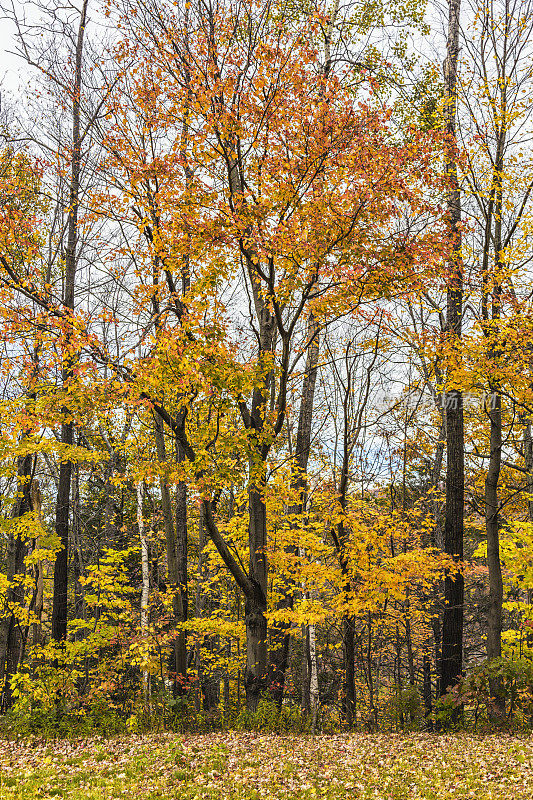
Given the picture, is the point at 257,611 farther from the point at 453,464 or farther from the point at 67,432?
the point at 67,432

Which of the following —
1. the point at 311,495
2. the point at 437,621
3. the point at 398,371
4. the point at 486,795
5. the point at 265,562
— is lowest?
the point at 437,621

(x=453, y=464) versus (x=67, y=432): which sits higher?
(x=67, y=432)

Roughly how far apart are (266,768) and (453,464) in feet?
21.6

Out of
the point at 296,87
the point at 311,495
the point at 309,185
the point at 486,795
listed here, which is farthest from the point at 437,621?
the point at 296,87

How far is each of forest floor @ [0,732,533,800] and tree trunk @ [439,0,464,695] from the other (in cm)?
196

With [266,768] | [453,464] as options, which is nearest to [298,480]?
[453,464]

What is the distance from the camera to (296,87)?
9000mm

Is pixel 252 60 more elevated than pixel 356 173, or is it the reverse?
pixel 252 60

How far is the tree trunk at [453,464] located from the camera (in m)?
10.5

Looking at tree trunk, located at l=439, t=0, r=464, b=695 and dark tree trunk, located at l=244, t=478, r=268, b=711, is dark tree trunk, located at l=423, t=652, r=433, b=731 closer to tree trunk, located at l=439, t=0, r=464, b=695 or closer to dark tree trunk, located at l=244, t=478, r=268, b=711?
tree trunk, located at l=439, t=0, r=464, b=695

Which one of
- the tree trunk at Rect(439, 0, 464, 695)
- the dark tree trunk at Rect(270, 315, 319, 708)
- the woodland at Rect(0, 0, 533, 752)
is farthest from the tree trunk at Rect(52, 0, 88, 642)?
the tree trunk at Rect(439, 0, 464, 695)

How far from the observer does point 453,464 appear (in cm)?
1118

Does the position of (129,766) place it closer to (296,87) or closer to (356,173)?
(356,173)

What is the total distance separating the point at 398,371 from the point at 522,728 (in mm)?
11496
